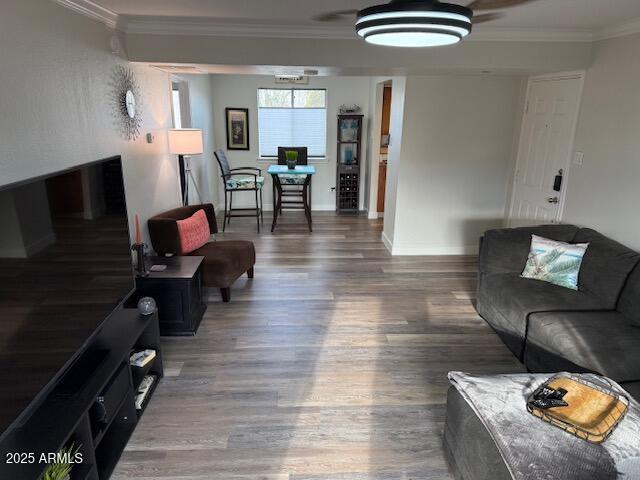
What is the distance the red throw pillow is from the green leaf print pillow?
276cm

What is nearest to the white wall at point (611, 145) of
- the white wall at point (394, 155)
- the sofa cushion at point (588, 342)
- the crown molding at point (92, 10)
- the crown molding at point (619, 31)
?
the crown molding at point (619, 31)

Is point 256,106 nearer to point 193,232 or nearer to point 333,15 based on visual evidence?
point 193,232

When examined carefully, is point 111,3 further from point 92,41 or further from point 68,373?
point 68,373

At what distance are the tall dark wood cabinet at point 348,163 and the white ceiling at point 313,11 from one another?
12.5ft

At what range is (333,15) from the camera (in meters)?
2.88

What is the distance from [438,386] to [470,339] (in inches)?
28.1

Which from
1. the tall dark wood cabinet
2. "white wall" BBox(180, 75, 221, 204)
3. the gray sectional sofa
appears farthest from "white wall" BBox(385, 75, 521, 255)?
"white wall" BBox(180, 75, 221, 204)

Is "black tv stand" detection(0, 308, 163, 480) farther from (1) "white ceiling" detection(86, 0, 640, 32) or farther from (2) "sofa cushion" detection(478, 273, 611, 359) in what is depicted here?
(2) "sofa cushion" detection(478, 273, 611, 359)

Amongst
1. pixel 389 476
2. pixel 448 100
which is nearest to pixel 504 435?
pixel 389 476

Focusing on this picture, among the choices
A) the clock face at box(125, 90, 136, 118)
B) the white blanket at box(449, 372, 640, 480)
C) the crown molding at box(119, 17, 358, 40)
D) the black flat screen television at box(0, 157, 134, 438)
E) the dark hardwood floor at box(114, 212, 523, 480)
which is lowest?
the dark hardwood floor at box(114, 212, 523, 480)

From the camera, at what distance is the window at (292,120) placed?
7.03 meters

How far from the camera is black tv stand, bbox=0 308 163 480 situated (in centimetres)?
→ 154

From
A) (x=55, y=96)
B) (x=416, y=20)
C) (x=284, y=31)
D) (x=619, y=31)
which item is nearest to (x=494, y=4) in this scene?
(x=416, y=20)

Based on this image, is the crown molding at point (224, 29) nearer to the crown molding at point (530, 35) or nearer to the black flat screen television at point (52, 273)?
the crown molding at point (530, 35)
